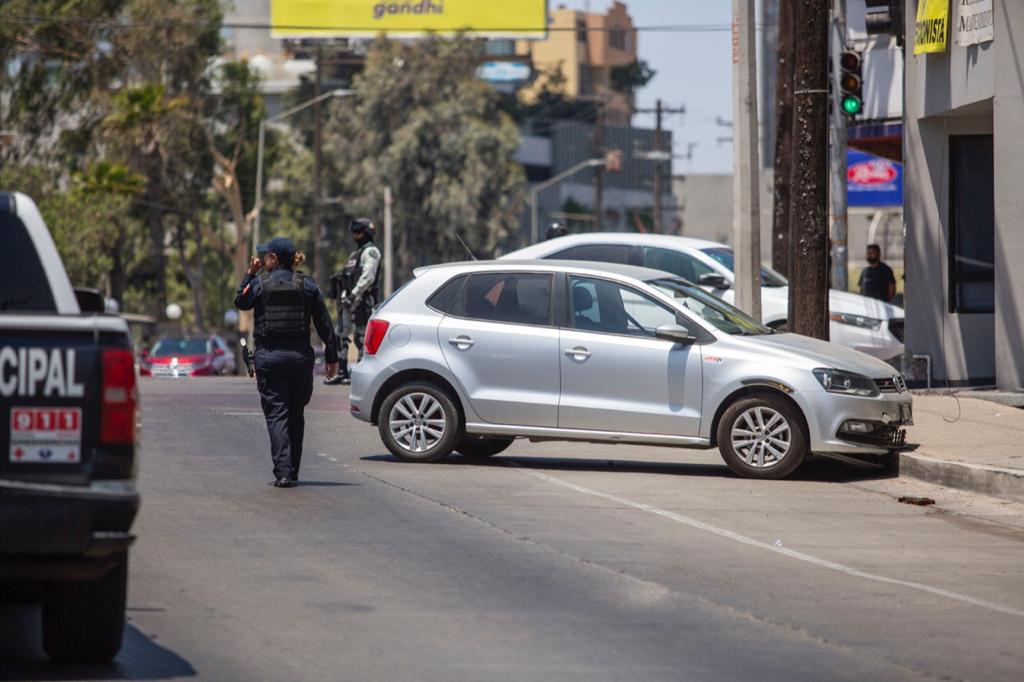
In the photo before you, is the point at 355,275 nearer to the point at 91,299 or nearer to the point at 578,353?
the point at 578,353

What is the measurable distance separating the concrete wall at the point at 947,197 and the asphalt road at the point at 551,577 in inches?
194

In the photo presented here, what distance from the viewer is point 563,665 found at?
7.36 metres

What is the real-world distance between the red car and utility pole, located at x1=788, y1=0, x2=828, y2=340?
75.9 ft

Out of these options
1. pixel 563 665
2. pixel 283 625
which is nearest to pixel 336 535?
pixel 283 625

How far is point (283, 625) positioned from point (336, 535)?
271 cm

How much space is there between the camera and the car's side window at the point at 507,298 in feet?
48.3

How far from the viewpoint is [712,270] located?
73.9 ft

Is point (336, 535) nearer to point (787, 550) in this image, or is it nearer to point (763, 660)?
point (787, 550)

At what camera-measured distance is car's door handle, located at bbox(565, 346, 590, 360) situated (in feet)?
47.2

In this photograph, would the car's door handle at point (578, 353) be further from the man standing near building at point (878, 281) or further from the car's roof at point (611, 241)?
the man standing near building at point (878, 281)

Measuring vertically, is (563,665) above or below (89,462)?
below

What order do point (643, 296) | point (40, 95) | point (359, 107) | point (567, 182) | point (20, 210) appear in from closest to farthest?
point (20, 210) → point (643, 296) → point (40, 95) → point (359, 107) → point (567, 182)

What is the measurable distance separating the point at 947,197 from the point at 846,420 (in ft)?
27.9

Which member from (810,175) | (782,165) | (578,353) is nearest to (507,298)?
(578,353)
